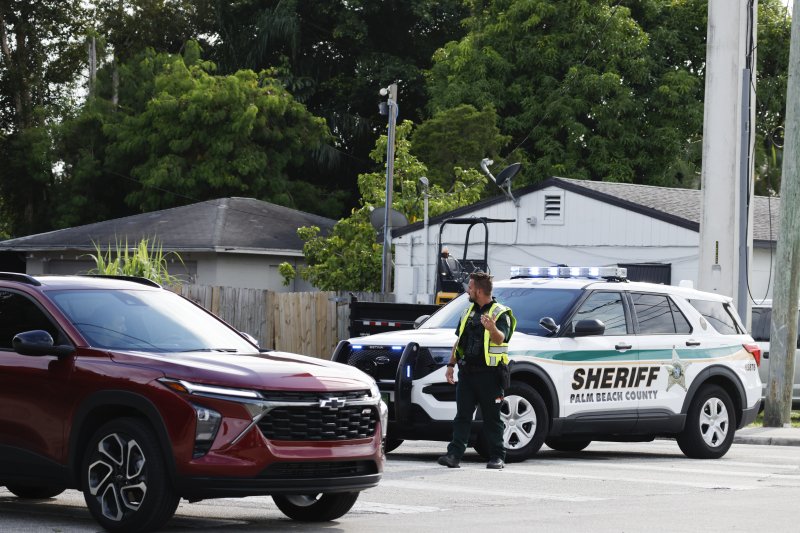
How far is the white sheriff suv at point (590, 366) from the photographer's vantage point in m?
13.8

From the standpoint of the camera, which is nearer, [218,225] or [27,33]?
[218,225]

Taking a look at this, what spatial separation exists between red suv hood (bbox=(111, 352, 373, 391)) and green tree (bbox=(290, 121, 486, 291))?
1016 inches

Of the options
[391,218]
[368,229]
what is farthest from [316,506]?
[368,229]

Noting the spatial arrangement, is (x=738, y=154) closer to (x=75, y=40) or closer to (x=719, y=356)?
(x=719, y=356)

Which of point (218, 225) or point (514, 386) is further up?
point (218, 225)

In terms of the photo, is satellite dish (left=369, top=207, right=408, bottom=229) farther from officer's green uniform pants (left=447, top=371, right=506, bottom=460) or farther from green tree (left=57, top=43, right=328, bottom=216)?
green tree (left=57, top=43, right=328, bottom=216)

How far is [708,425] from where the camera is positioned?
1537cm

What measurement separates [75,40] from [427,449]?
46.9 metres

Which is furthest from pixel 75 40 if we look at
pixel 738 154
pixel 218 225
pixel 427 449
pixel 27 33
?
pixel 427 449

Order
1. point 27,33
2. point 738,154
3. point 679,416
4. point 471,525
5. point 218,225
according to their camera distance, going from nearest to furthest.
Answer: point 471,525
point 679,416
point 738,154
point 218,225
point 27,33

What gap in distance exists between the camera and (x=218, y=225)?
38656mm

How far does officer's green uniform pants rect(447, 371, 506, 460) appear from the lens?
41.6 ft

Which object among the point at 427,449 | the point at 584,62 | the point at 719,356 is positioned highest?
the point at 584,62

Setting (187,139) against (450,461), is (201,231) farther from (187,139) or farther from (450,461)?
(450,461)
